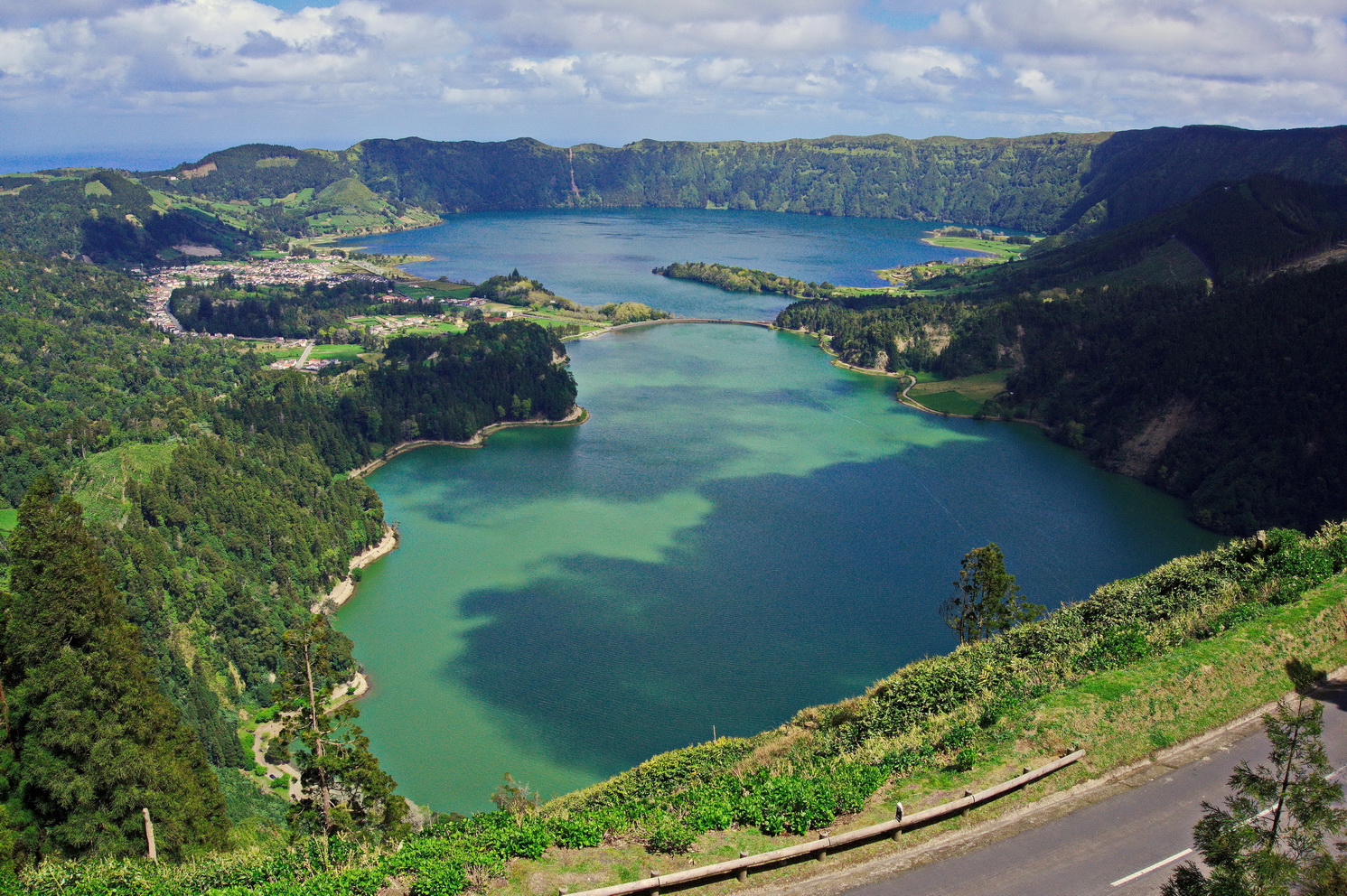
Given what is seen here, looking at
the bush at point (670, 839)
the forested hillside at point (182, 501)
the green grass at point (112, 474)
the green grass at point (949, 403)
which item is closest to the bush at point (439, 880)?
the bush at point (670, 839)

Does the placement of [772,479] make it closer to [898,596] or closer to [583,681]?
[898,596]

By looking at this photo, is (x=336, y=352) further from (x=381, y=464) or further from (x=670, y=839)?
(x=670, y=839)

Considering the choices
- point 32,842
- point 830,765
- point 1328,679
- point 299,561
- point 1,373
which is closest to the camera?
point 830,765

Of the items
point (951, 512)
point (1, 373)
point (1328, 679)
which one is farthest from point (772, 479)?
point (1, 373)

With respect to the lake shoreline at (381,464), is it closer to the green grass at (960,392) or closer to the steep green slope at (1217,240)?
the green grass at (960,392)

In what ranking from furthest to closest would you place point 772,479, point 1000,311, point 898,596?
point 1000,311
point 772,479
point 898,596

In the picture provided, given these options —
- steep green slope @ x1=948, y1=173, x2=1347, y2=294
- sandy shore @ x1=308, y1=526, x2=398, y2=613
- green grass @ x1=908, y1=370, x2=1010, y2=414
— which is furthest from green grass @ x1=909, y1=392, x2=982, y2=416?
sandy shore @ x1=308, y1=526, x2=398, y2=613

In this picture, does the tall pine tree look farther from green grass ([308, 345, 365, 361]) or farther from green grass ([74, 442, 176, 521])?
green grass ([308, 345, 365, 361])
